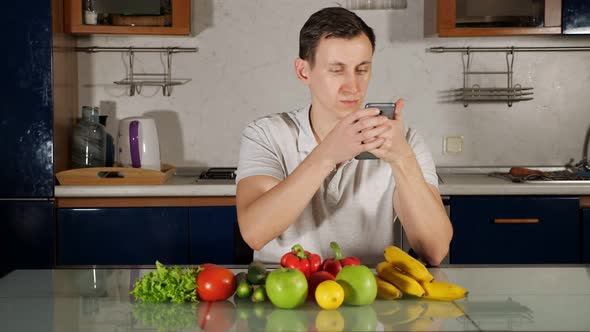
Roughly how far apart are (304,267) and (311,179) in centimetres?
40

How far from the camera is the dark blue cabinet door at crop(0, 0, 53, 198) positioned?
360 centimetres

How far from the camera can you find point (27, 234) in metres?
3.58

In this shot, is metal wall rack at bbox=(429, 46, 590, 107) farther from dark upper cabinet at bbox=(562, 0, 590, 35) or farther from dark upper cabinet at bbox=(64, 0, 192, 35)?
dark upper cabinet at bbox=(64, 0, 192, 35)

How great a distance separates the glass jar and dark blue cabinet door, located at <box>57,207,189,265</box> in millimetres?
314

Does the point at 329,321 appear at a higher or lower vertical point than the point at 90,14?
lower

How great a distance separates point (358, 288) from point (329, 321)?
0.35 feet

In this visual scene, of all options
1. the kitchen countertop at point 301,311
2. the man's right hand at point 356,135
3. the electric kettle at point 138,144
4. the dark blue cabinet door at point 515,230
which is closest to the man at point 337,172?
the man's right hand at point 356,135

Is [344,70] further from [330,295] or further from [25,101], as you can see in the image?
[25,101]

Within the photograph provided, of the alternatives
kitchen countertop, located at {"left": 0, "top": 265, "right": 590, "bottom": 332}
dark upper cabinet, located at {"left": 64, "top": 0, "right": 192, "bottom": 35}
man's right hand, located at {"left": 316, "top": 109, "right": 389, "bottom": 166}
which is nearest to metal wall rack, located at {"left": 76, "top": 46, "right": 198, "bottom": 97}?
dark upper cabinet, located at {"left": 64, "top": 0, "right": 192, "bottom": 35}

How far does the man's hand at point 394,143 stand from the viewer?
6.49ft

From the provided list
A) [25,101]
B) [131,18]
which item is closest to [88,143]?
[25,101]

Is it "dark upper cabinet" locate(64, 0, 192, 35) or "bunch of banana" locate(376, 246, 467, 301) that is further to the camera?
"dark upper cabinet" locate(64, 0, 192, 35)

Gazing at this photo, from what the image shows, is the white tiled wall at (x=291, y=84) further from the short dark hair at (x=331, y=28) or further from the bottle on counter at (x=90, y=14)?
the short dark hair at (x=331, y=28)

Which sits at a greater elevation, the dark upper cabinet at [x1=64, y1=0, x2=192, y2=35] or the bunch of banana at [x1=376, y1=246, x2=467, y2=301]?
the dark upper cabinet at [x1=64, y1=0, x2=192, y2=35]
